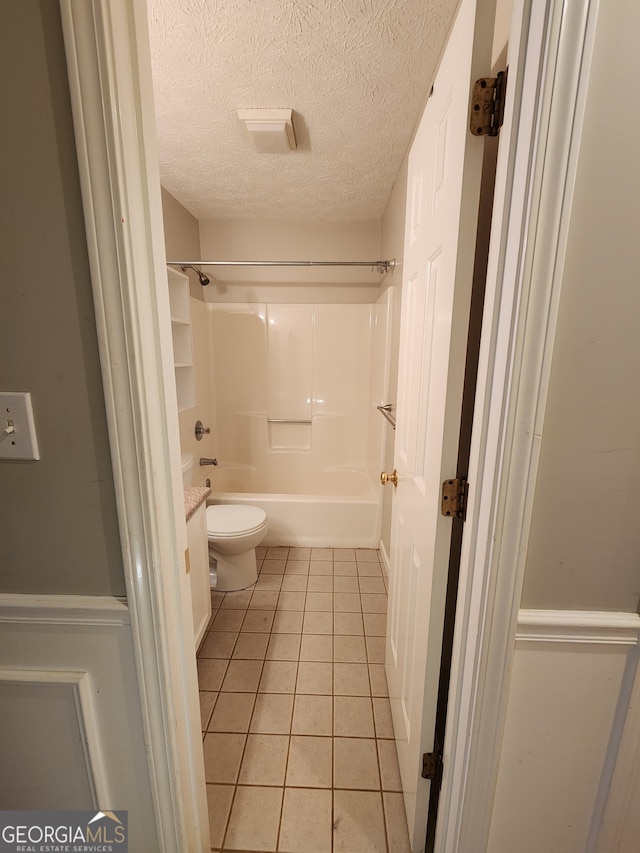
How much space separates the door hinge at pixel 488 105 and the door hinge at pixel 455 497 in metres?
0.67

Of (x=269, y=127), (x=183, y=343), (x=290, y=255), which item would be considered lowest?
(x=183, y=343)

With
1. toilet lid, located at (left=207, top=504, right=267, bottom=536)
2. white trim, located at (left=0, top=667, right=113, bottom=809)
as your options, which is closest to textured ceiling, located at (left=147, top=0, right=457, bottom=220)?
white trim, located at (left=0, top=667, right=113, bottom=809)

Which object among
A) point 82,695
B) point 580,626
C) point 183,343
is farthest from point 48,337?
point 183,343

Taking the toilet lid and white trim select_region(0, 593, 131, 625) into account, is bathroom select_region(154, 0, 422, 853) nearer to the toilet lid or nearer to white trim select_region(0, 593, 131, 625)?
the toilet lid

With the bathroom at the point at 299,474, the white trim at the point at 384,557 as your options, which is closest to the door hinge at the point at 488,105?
the bathroom at the point at 299,474

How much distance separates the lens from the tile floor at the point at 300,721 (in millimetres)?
1077

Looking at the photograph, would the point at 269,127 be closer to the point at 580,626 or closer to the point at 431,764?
the point at 580,626

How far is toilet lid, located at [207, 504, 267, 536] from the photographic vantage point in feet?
6.51

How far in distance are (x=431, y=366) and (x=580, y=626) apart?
623 millimetres

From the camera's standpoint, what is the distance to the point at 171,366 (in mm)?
697

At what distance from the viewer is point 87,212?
0.54m

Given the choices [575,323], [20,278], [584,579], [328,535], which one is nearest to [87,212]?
[20,278]

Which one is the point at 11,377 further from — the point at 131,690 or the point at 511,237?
the point at 511,237

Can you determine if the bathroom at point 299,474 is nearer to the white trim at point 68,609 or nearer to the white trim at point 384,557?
the white trim at point 384,557
